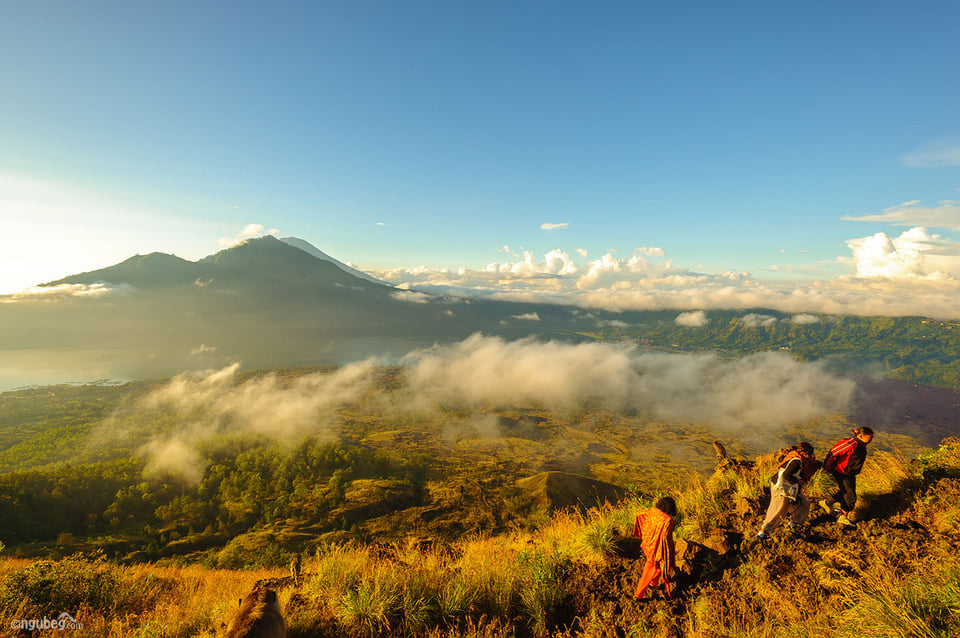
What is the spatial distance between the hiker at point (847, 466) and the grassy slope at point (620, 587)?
40 centimetres

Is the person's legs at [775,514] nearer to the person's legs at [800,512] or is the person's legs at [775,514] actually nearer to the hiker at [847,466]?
the person's legs at [800,512]

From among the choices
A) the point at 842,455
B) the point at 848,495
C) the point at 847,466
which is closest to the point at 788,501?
the point at 848,495

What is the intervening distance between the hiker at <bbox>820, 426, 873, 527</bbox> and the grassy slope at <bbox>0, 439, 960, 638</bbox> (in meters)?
0.40

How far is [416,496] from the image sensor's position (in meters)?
102

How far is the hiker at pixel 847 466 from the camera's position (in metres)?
7.25

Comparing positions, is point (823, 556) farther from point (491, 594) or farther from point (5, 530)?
point (5, 530)

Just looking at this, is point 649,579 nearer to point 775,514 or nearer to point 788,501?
point 775,514

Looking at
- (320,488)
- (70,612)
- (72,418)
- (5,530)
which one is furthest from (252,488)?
(72,418)

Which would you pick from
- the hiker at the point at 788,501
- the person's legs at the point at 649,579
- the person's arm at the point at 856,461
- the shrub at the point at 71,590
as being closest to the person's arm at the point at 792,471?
the hiker at the point at 788,501

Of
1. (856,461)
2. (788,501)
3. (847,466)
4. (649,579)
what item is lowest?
(649,579)

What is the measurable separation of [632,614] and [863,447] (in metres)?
6.54

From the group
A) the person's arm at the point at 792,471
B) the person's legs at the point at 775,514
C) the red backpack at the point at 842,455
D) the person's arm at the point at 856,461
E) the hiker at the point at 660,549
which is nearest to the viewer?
the hiker at the point at 660,549

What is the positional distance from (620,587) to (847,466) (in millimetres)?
5747

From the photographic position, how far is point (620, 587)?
21.3ft
